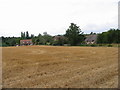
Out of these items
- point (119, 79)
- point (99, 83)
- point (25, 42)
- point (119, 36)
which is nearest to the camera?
point (99, 83)

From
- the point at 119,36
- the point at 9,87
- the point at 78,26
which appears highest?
the point at 78,26

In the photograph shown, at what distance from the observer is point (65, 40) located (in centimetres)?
5619

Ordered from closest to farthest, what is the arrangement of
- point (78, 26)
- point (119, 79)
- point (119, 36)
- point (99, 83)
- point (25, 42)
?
point (99, 83)
point (119, 79)
point (119, 36)
point (78, 26)
point (25, 42)

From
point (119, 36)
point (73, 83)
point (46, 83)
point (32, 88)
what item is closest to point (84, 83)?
point (73, 83)

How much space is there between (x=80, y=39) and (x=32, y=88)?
50046mm

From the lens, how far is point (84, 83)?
4.32m

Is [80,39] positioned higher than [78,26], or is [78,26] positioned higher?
[78,26]

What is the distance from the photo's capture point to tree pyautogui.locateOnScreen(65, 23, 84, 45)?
52141 millimetres

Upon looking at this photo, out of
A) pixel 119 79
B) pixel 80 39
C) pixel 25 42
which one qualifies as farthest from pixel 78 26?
pixel 119 79

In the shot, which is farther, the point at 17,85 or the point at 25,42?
the point at 25,42

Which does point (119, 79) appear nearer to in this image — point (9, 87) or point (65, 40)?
point (9, 87)

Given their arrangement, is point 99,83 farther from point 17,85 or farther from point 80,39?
point 80,39

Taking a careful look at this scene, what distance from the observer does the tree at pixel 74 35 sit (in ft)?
171

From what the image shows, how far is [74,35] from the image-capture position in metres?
52.5
